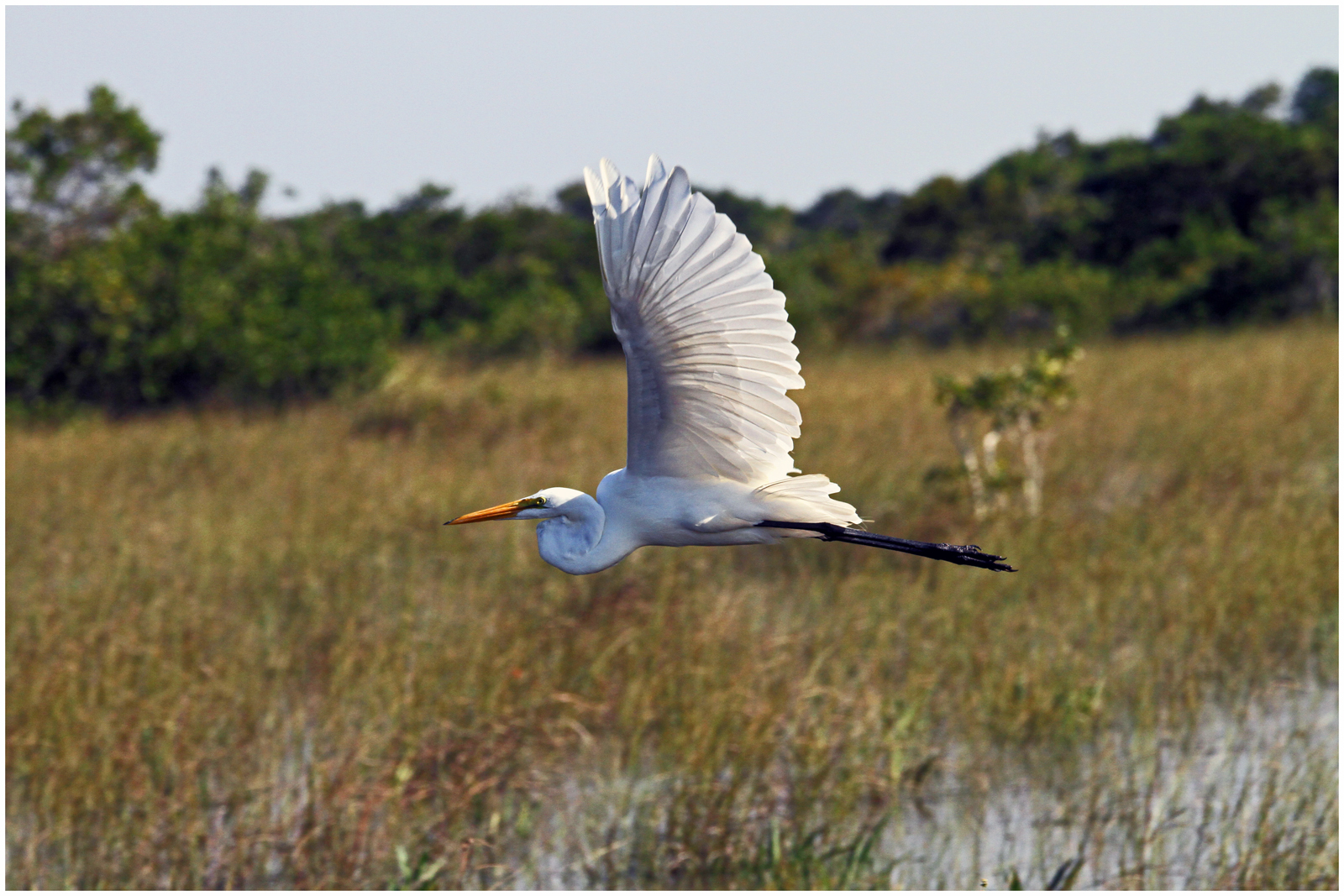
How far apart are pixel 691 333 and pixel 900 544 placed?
40 centimetres

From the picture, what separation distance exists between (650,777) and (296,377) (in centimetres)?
830

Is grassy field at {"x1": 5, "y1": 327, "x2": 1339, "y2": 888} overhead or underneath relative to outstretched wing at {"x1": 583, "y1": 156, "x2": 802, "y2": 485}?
underneath

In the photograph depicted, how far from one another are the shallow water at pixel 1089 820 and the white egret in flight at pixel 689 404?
220 cm

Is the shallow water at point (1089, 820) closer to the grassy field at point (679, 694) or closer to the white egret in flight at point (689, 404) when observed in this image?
the grassy field at point (679, 694)

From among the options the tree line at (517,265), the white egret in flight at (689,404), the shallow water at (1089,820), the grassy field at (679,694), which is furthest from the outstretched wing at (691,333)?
the tree line at (517,265)

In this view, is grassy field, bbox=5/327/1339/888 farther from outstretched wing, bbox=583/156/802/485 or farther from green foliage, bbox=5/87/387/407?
green foliage, bbox=5/87/387/407

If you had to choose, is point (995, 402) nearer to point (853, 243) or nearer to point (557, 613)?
point (557, 613)

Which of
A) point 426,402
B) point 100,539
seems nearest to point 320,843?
point 100,539

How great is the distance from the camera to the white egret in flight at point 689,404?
1.60 m

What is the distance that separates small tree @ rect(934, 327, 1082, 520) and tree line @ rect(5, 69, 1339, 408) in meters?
6.78

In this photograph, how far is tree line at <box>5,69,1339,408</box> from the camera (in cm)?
1130

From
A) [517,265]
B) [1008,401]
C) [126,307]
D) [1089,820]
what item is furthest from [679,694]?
[517,265]

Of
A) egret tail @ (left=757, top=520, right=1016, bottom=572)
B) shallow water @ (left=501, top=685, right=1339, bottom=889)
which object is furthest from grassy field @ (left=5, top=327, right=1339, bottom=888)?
egret tail @ (left=757, top=520, right=1016, bottom=572)

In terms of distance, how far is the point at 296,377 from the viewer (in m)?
11.6
